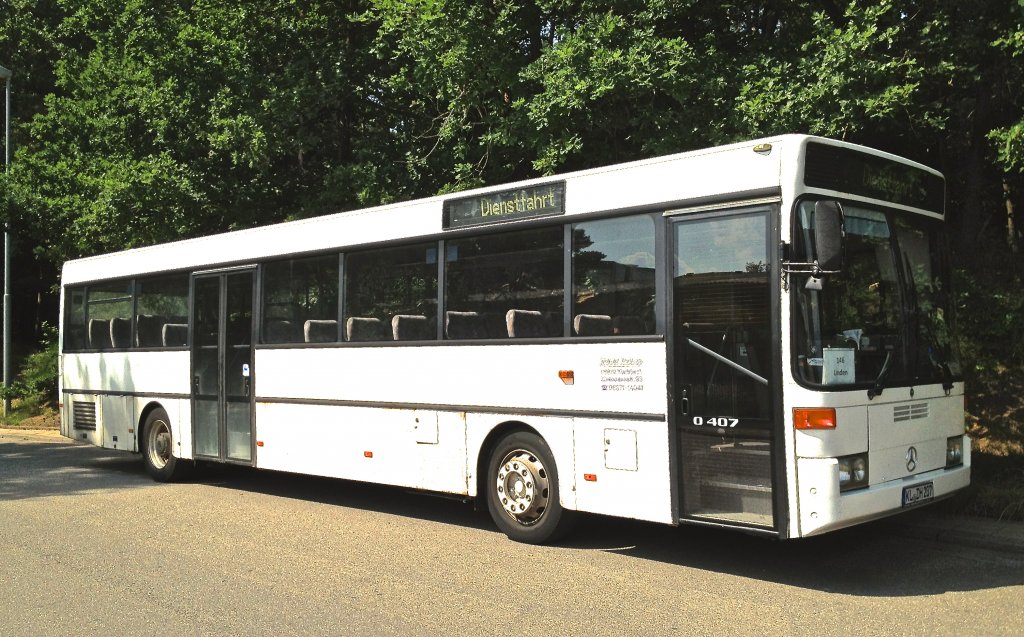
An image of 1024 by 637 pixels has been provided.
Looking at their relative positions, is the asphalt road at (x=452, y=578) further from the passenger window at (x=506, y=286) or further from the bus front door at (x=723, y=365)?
the passenger window at (x=506, y=286)

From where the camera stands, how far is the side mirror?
6.57 metres

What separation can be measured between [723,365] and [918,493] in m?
1.75

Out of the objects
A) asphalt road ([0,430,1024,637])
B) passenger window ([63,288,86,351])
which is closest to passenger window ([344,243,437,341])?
asphalt road ([0,430,1024,637])

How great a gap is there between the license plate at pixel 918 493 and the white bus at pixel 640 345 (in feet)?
0.08

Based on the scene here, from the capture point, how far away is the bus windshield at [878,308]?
6.80m

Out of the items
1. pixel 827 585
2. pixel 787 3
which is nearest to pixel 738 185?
pixel 827 585

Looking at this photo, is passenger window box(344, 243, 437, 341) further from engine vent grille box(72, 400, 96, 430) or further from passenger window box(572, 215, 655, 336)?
engine vent grille box(72, 400, 96, 430)

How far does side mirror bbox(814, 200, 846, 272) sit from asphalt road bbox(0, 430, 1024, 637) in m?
2.26

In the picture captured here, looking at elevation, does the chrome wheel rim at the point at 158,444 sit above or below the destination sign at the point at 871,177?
below

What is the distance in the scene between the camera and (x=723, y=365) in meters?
7.16

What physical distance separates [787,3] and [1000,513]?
817 centimetres

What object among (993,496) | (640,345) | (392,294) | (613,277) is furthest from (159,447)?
(993,496)

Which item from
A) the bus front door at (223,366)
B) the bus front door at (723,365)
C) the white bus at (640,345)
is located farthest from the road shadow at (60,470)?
the bus front door at (723,365)

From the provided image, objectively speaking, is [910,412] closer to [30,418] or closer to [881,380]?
[881,380]
